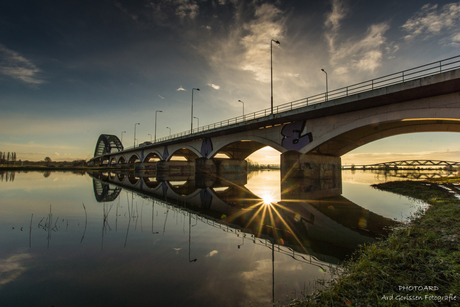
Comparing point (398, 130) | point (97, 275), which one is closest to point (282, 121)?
point (398, 130)

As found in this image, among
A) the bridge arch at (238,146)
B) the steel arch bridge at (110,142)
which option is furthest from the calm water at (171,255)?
the steel arch bridge at (110,142)

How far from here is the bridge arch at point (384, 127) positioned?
1855 cm

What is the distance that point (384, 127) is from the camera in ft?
88.7

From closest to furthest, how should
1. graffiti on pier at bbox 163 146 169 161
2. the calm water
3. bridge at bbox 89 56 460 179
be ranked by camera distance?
the calm water
bridge at bbox 89 56 460 179
graffiti on pier at bbox 163 146 169 161

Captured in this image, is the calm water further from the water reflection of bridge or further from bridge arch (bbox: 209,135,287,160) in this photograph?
bridge arch (bbox: 209,135,287,160)

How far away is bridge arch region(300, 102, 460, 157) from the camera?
60.8 feet

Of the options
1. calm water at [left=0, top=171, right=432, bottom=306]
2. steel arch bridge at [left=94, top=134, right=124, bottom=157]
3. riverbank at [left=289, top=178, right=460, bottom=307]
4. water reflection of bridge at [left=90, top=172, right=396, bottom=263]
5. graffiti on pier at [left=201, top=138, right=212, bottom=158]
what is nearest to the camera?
riverbank at [left=289, top=178, right=460, bottom=307]

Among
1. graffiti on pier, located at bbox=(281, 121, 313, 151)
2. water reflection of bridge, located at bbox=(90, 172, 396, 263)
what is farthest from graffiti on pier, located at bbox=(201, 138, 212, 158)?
water reflection of bridge, located at bbox=(90, 172, 396, 263)

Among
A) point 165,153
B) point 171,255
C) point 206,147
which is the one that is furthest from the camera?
point 165,153

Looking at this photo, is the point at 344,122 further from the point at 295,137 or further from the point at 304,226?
the point at 304,226

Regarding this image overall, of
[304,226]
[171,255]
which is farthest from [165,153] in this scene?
[171,255]

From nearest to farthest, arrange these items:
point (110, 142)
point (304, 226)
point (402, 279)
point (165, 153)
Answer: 1. point (402, 279)
2. point (304, 226)
3. point (165, 153)
4. point (110, 142)

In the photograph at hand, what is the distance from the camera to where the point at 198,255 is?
613cm

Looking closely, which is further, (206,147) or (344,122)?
(206,147)
